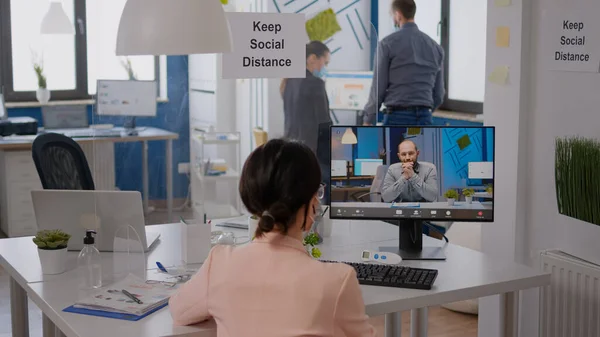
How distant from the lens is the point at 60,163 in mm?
4039

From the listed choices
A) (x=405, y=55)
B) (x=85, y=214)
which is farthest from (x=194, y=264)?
(x=405, y=55)

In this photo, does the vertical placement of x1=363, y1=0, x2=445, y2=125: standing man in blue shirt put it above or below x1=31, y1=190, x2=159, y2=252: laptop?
above

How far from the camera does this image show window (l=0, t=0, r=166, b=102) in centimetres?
750

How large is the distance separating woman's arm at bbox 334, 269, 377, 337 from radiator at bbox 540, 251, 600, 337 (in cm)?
144

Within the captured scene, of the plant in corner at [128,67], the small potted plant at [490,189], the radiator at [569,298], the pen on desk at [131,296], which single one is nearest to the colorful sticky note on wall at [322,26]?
the small potted plant at [490,189]

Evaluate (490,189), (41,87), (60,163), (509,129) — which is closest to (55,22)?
(41,87)

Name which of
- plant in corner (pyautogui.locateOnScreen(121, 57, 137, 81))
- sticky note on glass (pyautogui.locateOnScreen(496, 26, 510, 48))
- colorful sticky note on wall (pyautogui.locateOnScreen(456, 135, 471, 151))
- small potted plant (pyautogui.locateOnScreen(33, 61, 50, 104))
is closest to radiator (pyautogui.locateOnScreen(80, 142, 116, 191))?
small potted plant (pyautogui.locateOnScreen(33, 61, 50, 104))

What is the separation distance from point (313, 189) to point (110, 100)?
7.69ft

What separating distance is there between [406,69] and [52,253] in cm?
329

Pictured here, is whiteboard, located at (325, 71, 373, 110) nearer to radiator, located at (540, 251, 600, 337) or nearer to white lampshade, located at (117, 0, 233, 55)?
radiator, located at (540, 251, 600, 337)

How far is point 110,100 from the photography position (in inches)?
160

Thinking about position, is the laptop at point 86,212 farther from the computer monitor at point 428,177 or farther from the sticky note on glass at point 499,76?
the sticky note on glass at point 499,76

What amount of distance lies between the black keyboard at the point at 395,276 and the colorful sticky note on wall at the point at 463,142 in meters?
0.51

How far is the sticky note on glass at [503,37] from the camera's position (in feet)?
11.5
